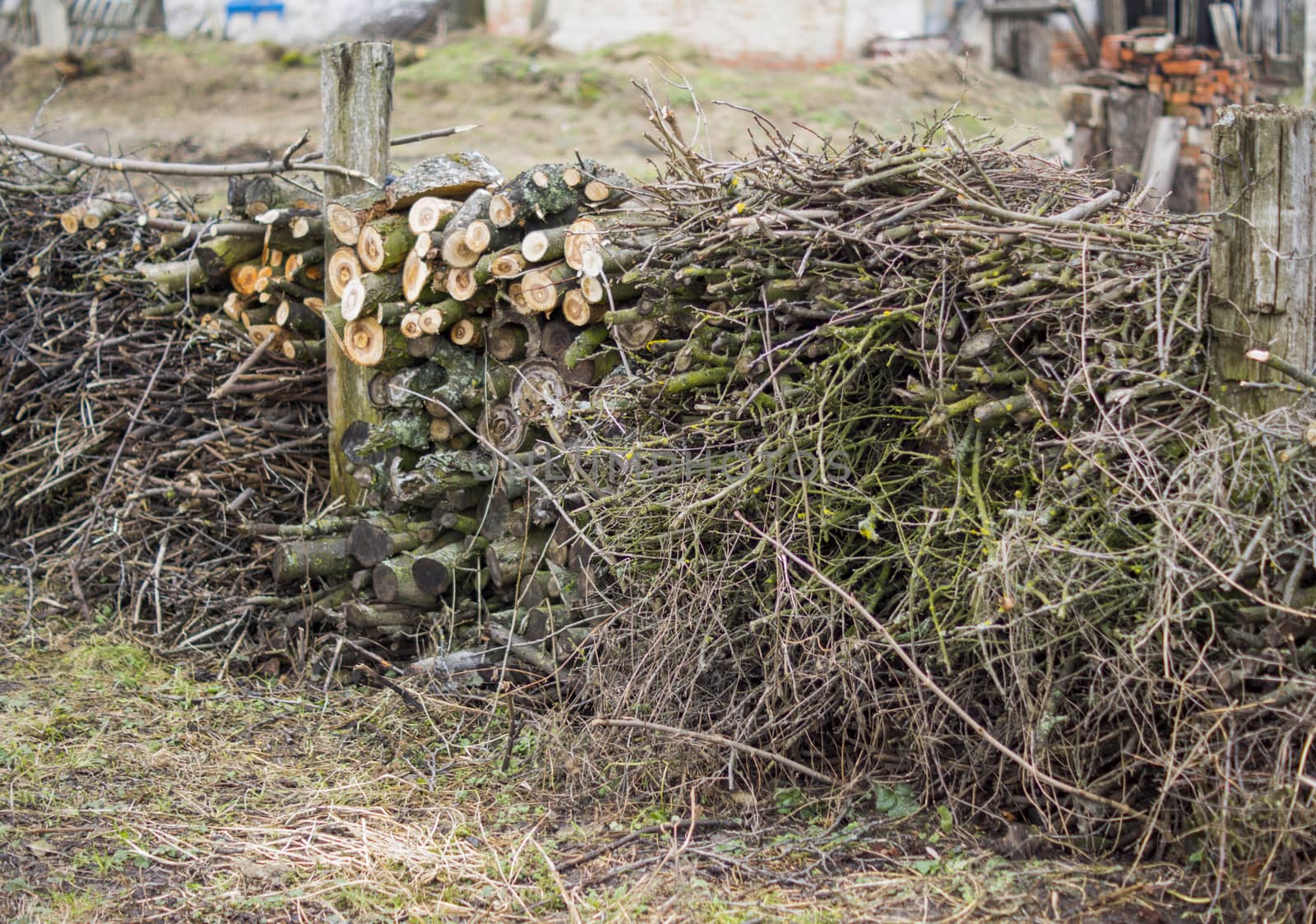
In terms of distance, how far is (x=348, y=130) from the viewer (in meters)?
5.95

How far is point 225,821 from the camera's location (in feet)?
13.4

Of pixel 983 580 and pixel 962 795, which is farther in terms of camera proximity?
pixel 962 795

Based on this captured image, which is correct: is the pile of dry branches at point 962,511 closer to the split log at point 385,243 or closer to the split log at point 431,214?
the split log at point 431,214

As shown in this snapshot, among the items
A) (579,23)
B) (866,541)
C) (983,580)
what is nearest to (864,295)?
(866,541)

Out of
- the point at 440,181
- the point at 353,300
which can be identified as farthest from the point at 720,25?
the point at 353,300

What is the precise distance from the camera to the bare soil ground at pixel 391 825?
133 inches

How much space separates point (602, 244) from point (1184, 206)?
347 inches

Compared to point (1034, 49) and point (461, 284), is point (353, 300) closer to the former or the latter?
point (461, 284)

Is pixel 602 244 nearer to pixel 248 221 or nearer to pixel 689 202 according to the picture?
Answer: pixel 689 202

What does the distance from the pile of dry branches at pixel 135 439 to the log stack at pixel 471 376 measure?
0.57 meters

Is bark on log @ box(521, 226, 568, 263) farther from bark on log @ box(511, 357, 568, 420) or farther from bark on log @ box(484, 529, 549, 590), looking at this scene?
bark on log @ box(484, 529, 549, 590)

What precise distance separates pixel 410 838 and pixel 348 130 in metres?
3.64

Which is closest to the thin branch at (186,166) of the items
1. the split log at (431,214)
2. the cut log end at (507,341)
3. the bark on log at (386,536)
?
the split log at (431,214)

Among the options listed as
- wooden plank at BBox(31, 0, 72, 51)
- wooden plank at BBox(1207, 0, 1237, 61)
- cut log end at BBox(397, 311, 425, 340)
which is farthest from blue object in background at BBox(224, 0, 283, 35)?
cut log end at BBox(397, 311, 425, 340)
